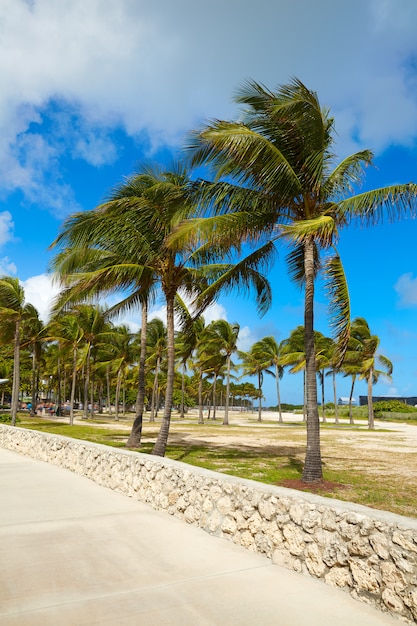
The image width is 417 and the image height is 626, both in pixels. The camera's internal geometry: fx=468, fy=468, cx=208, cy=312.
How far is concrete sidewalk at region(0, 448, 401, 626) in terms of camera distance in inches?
145

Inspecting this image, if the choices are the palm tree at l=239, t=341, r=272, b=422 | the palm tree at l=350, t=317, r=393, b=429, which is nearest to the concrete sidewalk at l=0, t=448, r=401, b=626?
the palm tree at l=350, t=317, r=393, b=429

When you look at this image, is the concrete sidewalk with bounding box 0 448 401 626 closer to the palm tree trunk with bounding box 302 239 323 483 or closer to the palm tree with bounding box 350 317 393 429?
the palm tree trunk with bounding box 302 239 323 483

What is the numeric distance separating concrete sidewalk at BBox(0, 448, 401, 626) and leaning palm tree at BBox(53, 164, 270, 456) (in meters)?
6.33

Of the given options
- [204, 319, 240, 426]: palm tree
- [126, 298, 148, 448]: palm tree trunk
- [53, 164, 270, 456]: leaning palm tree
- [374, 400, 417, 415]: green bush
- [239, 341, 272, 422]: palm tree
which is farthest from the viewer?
[374, 400, 417, 415]: green bush

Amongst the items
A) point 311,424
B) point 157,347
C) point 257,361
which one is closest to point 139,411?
point 311,424

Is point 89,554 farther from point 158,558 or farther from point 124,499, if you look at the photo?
point 124,499

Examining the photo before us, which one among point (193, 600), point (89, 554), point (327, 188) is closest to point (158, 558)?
point (89, 554)

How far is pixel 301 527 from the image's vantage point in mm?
4785

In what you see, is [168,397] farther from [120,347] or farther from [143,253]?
[120,347]

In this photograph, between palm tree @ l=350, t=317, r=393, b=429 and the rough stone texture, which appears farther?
palm tree @ l=350, t=317, r=393, b=429

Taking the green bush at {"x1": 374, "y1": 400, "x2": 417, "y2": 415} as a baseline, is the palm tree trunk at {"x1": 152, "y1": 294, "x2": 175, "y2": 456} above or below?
above

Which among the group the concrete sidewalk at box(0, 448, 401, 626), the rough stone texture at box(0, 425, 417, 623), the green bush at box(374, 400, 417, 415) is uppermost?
the rough stone texture at box(0, 425, 417, 623)

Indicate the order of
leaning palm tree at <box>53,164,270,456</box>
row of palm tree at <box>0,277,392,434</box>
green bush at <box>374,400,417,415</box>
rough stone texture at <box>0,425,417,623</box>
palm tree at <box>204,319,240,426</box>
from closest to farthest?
rough stone texture at <box>0,425,417,623</box> → leaning palm tree at <box>53,164,270,456</box> → row of palm tree at <box>0,277,392,434</box> → palm tree at <box>204,319,240,426</box> → green bush at <box>374,400,417,415</box>

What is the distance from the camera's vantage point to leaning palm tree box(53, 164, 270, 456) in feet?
42.9
